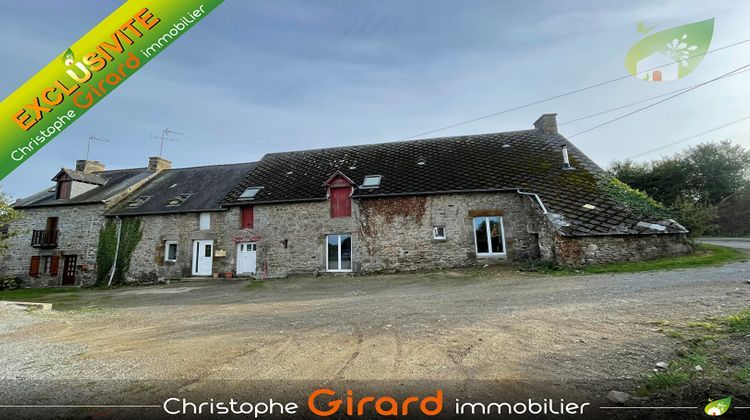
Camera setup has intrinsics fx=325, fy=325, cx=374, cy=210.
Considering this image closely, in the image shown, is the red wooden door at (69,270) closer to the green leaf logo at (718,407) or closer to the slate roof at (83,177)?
the slate roof at (83,177)

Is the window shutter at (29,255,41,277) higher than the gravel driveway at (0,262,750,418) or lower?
higher

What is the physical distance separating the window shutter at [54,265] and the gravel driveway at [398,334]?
45.2ft

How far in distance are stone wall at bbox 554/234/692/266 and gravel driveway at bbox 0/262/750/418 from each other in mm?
2103

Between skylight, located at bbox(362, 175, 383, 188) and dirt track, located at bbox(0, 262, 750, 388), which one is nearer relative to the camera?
dirt track, located at bbox(0, 262, 750, 388)

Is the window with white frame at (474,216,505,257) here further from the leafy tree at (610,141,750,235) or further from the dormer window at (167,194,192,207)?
the leafy tree at (610,141,750,235)

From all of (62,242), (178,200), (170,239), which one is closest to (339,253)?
(170,239)

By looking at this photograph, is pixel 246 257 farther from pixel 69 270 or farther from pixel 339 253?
pixel 69 270

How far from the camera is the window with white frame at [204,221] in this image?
55.5ft

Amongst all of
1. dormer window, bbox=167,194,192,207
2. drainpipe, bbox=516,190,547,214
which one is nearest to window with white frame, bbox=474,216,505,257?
drainpipe, bbox=516,190,547,214

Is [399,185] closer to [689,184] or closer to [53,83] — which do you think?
[53,83]

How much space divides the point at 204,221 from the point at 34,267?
37.5 feet

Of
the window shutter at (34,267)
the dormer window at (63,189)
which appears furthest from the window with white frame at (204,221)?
the window shutter at (34,267)

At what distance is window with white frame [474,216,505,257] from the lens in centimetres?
1353

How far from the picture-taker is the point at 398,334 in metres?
4.86
